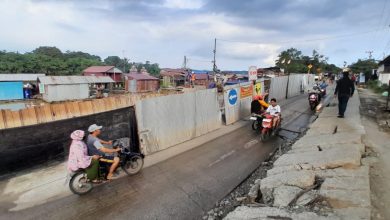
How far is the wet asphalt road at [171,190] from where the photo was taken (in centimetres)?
542

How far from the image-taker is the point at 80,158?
6277 mm

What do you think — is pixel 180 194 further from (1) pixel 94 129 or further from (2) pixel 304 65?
(2) pixel 304 65

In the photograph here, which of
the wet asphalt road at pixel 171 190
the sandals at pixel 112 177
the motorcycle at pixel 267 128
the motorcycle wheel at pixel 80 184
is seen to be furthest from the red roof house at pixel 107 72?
the motorcycle wheel at pixel 80 184

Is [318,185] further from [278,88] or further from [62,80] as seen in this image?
[62,80]

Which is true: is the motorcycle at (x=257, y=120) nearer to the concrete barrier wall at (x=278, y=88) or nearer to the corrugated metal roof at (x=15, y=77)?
the concrete barrier wall at (x=278, y=88)

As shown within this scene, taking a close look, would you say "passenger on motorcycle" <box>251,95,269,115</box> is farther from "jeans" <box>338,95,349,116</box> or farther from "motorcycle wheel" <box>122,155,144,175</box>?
"motorcycle wheel" <box>122,155,144,175</box>

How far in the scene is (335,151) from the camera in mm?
6836

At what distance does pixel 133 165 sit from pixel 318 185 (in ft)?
15.6

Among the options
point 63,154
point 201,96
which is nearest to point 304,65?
point 201,96

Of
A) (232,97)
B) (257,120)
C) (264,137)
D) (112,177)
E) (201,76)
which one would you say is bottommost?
(112,177)

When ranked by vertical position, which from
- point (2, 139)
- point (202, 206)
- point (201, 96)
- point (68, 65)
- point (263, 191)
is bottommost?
point (202, 206)

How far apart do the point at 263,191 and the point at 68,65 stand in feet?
234

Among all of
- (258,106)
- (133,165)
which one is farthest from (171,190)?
(258,106)

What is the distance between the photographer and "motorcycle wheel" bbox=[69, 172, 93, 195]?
6.17 metres
